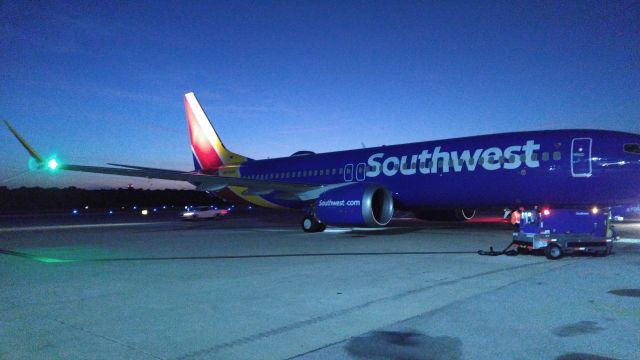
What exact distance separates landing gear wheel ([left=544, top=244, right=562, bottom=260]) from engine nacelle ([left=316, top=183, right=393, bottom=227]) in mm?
5908

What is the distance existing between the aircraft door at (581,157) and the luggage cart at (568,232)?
9.81 feet

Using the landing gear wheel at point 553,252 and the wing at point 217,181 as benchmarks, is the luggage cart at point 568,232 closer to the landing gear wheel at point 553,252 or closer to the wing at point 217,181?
the landing gear wheel at point 553,252

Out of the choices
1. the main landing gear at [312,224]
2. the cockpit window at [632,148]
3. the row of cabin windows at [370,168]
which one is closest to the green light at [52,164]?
the main landing gear at [312,224]

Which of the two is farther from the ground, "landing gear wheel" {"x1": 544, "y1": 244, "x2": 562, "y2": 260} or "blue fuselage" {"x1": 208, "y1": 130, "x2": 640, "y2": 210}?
"blue fuselage" {"x1": 208, "y1": 130, "x2": 640, "y2": 210}

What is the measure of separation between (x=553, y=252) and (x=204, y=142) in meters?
20.0

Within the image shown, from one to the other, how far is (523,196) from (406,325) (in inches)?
416

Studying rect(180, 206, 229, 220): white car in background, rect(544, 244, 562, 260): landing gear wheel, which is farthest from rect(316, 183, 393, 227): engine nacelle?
Answer: rect(180, 206, 229, 220): white car in background

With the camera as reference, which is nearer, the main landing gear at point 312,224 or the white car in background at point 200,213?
the main landing gear at point 312,224

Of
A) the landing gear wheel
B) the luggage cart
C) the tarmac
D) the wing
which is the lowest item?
the tarmac

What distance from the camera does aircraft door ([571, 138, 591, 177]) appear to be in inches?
504

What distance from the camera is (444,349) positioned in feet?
Answer: 13.6

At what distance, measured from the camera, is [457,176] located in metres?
15.1

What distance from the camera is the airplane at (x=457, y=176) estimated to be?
41.6 feet

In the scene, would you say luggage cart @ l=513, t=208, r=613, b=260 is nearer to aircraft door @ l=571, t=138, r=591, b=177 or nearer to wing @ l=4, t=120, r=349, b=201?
aircraft door @ l=571, t=138, r=591, b=177
